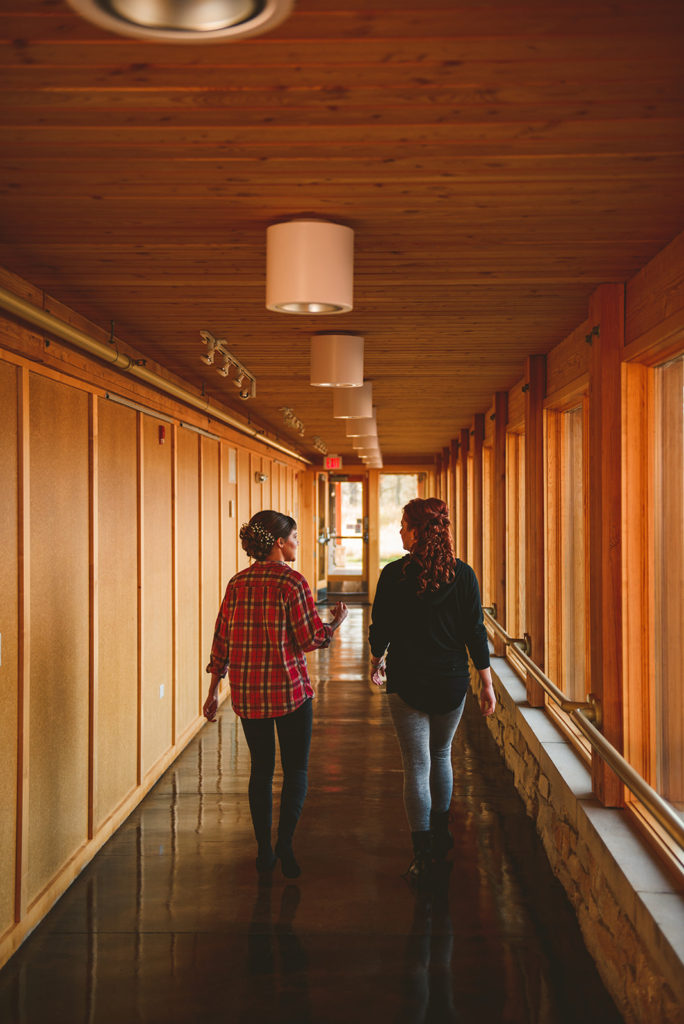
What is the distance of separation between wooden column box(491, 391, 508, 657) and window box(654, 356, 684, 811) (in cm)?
384

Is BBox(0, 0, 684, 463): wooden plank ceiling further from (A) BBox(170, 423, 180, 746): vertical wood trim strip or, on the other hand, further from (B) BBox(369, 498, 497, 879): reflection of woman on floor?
(A) BBox(170, 423, 180, 746): vertical wood trim strip

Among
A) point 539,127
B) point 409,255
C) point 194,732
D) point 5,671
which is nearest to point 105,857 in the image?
point 5,671

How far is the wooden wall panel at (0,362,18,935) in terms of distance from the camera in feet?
10.8

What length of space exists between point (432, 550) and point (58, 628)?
1695 mm

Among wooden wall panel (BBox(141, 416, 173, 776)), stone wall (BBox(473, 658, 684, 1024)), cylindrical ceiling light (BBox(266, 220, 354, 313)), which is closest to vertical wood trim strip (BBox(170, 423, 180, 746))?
wooden wall panel (BBox(141, 416, 173, 776))

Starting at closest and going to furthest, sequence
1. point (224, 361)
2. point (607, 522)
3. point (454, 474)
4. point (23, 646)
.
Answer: point (23, 646), point (607, 522), point (224, 361), point (454, 474)

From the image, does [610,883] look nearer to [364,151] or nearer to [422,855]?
[422,855]

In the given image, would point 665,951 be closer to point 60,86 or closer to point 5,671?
point 5,671

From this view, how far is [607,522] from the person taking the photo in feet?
12.0

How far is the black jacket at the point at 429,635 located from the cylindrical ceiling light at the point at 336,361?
1.20 m

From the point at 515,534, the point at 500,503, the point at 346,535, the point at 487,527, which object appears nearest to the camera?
the point at 515,534

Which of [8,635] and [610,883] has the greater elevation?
[8,635]

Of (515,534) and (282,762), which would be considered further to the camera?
→ (515,534)

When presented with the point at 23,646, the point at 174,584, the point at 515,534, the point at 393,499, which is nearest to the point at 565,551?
the point at 515,534
